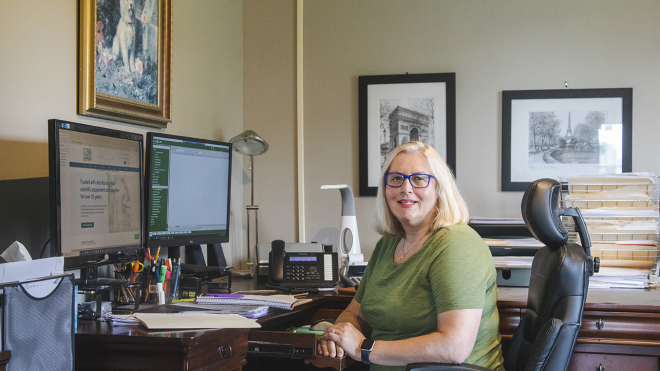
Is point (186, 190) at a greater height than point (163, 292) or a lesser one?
greater

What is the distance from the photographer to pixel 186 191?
7.47 feet

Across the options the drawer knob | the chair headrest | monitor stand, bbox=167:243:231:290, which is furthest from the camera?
monitor stand, bbox=167:243:231:290

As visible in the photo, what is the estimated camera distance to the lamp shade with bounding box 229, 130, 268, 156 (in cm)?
284

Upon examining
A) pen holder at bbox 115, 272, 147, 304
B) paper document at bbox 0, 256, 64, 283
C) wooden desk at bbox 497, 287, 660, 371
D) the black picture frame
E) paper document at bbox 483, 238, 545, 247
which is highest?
the black picture frame

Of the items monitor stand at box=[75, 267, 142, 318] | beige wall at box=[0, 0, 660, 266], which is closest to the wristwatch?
monitor stand at box=[75, 267, 142, 318]

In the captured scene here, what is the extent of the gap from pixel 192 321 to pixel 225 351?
12 cm

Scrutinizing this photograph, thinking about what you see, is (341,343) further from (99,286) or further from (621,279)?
(621,279)

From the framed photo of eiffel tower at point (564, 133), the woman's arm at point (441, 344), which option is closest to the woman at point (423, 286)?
the woman's arm at point (441, 344)

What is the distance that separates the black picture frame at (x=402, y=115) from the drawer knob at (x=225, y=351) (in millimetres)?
1617

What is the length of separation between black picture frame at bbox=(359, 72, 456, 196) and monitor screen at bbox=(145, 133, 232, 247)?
2.80 ft

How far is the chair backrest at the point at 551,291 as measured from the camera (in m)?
1.55

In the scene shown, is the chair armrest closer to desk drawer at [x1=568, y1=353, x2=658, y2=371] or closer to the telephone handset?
desk drawer at [x1=568, y1=353, x2=658, y2=371]

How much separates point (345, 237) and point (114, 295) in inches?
49.5

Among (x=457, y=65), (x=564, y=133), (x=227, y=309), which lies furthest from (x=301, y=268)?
(x=564, y=133)
